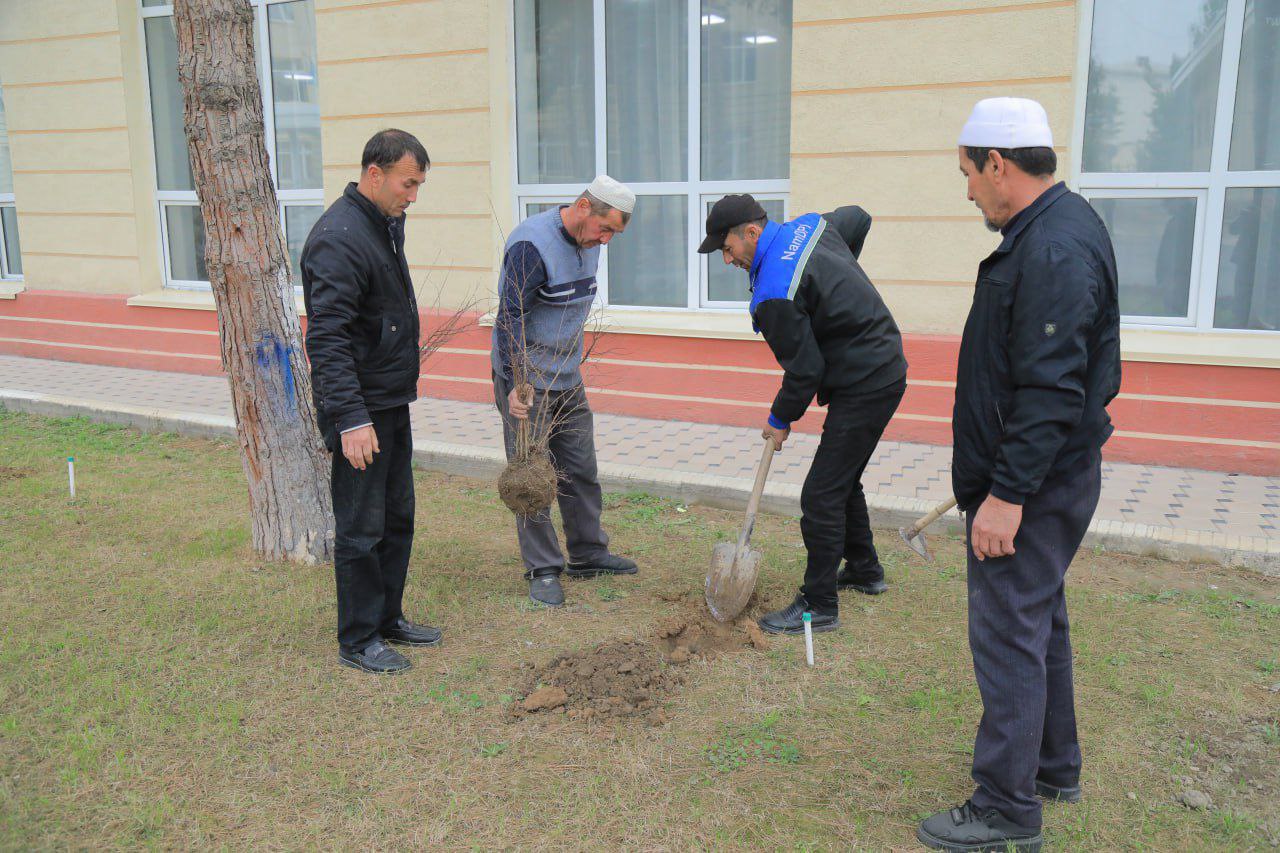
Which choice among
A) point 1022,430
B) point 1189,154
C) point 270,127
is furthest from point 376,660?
point 270,127

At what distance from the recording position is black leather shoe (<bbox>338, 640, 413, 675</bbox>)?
3.83m

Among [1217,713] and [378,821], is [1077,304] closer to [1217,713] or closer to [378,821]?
[1217,713]

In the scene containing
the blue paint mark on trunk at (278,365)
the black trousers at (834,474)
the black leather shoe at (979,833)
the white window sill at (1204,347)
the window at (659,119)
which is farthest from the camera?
the window at (659,119)

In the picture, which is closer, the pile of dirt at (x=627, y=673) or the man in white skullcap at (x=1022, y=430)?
the man in white skullcap at (x=1022, y=430)

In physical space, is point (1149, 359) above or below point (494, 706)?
above

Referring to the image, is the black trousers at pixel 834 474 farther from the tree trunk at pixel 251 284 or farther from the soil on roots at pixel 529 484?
the tree trunk at pixel 251 284

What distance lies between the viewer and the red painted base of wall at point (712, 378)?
614 cm

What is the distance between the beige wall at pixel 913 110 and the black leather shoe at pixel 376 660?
14.5ft

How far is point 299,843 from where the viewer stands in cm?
281

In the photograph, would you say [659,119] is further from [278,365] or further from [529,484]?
[529,484]

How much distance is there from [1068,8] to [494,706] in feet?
17.9

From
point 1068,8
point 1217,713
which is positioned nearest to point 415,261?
point 1068,8

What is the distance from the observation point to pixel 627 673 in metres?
3.71

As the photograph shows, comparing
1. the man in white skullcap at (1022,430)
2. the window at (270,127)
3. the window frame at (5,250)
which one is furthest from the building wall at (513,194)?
the man in white skullcap at (1022,430)
